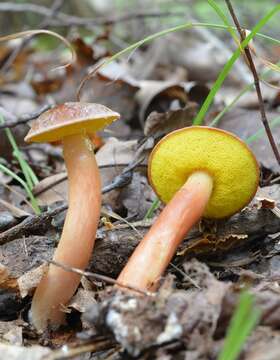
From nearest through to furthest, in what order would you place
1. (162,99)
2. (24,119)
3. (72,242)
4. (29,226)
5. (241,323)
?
1. (241,323)
2. (72,242)
3. (29,226)
4. (24,119)
5. (162,99)

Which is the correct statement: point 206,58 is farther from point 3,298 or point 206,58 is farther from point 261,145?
point 3,298

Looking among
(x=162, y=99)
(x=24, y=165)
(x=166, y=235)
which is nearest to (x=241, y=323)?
(x=166, y=235)

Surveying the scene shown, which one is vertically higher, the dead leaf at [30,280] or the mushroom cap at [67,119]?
the mushroom cap at [67,119]

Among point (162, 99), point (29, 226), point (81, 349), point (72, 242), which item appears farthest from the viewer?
point (162, 99)

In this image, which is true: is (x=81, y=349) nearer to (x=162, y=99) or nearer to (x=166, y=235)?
→ (x=166, y=235)

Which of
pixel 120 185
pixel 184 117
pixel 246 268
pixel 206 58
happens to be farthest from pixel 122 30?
pixel 246 268

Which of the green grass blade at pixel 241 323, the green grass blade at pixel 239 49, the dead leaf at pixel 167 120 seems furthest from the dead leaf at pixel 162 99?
the green grass blade at pixel 241 323

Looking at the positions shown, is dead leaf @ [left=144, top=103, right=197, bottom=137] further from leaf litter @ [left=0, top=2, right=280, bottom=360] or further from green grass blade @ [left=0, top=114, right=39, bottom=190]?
green grass blade @ [left=0, top=114, right=39, bottom=190]

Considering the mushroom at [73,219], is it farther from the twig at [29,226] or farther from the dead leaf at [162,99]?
the dead leaf at [162,99]
